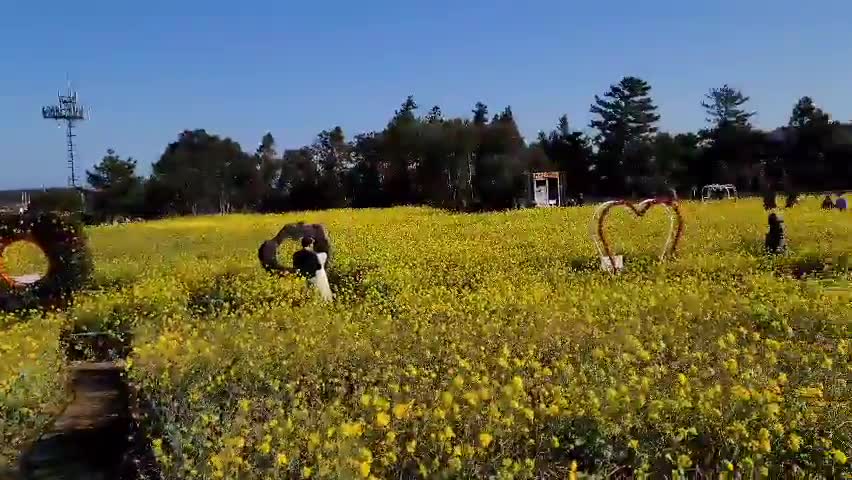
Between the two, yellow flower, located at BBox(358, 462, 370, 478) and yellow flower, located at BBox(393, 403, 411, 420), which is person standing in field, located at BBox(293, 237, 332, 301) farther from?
yellow flower, located at BBox(358, 462, 370, 478)

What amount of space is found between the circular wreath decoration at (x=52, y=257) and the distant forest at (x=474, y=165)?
69.4ft

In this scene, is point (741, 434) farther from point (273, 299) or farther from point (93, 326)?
point (93, 326)

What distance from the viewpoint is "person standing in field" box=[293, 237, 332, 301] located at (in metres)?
10.0

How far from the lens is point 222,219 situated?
1071 inches

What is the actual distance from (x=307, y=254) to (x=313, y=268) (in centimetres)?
22

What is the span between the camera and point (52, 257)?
11609 mm

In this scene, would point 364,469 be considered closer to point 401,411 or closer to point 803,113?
point 401,411

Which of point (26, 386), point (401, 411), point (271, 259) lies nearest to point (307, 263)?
point (271, 259)

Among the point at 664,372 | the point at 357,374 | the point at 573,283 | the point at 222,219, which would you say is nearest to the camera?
the point at 664,372

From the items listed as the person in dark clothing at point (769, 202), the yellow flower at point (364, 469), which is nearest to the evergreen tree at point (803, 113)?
the person in dark clothing at point (769, 202)

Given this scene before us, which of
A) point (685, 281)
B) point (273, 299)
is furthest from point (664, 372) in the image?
point (273, 299)

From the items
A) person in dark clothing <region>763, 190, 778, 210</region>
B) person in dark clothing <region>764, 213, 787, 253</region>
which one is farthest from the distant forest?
person in dark clothing <region>764, 213, 787, 253</region>

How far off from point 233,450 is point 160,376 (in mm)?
1861

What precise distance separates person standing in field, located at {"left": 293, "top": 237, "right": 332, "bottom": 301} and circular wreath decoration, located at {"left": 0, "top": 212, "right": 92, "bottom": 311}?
10.7ft
